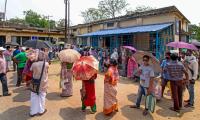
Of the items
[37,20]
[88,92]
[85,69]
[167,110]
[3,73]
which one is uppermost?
[37,20]

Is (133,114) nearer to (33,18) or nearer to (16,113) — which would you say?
(16,113)

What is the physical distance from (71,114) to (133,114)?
1.67 m

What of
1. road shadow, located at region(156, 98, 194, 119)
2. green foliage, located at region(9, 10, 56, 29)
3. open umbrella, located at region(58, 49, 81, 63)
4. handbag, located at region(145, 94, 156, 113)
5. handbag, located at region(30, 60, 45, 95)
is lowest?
road shadow, located at region(156, 98, 194, 119)

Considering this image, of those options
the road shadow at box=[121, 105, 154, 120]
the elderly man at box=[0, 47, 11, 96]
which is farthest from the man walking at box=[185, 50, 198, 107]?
the elderly man at box=[0, 47, 11, 96]

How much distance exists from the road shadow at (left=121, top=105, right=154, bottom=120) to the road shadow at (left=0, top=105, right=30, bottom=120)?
258cm

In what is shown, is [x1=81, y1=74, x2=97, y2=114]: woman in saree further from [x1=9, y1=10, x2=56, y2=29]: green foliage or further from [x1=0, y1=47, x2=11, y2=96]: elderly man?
[x1=9, y1=10, x2=56, y2=29]: green foliage

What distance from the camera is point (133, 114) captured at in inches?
274

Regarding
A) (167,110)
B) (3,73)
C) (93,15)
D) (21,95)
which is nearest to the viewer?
(167,110)

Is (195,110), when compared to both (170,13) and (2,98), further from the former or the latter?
(170,13)

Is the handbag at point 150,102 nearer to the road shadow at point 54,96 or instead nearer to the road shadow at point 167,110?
the road shadow at point 167,110

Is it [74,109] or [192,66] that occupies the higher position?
[192,66]

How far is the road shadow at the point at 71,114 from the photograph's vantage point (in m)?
Answer: 6.59

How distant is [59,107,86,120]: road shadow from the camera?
6.59 metres

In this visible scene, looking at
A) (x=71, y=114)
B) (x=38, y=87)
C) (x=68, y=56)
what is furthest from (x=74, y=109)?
(x=68, y=56)
